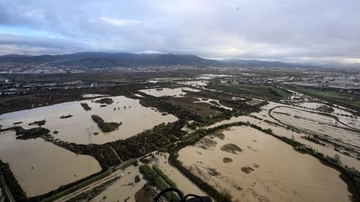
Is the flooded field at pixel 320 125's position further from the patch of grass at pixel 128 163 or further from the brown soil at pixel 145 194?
the patch of grass at pixel 128 163

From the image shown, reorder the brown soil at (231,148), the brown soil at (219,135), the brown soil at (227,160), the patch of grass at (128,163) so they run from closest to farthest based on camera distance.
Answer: the patch of grass at (128,163) → the brown soil at (227,160) → the brown soil at (231,148) → the brown soil at (219,135)

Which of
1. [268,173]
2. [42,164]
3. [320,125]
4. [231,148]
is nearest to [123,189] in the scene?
[42,164]

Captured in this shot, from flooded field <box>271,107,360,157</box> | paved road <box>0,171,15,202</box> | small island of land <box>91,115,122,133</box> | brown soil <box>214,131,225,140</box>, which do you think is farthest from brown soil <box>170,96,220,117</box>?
paved road <box>0,171,15,202</box>

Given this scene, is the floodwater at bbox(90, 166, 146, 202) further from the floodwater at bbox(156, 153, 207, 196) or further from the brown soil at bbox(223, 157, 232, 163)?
the brown soil at bbox(223, 157, 232, 163)

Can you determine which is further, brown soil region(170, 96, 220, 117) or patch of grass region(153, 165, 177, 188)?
brown soil region(170, 96, 220, 117)

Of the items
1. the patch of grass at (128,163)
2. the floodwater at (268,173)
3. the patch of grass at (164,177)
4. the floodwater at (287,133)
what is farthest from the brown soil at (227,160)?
the patch of grass at (128,163)

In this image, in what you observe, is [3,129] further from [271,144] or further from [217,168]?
[271,144]
